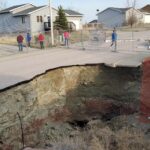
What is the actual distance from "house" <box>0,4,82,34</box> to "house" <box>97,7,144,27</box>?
21.7 meters

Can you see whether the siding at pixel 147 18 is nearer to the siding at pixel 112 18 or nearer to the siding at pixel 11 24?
the siding at pixel 112 18

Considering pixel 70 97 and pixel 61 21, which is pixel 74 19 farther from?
pixel 70 97

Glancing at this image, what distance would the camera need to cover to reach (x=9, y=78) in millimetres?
16344

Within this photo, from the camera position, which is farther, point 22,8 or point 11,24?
point 22,8

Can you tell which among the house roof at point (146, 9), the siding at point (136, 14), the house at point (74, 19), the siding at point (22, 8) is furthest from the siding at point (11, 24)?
the house roof at point (146, 9)

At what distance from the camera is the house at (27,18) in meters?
53.1

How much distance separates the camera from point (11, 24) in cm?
5612

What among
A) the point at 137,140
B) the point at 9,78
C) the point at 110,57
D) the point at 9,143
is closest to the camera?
the point at 137,140

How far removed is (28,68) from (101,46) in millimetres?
12167

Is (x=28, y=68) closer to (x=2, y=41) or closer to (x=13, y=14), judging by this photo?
(x=2, y=41)

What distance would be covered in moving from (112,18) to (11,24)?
104ft

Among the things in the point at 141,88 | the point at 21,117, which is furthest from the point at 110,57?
the point at 21,117

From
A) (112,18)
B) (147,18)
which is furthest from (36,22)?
(147,18)

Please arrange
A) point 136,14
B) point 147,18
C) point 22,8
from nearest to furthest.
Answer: point 22,8, point 136,14, point 147,18
